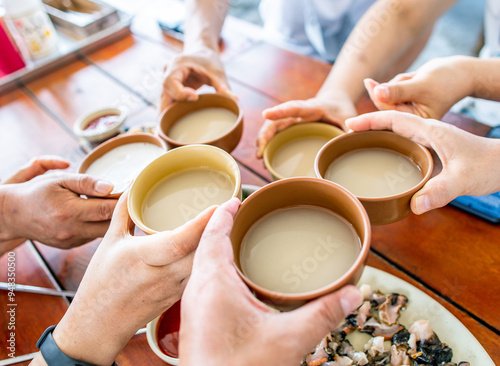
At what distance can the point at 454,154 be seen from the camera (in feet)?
3.12

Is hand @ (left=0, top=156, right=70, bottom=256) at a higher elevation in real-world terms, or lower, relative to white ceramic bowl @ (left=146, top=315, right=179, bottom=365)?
higher

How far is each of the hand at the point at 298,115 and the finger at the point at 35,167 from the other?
2.68ft

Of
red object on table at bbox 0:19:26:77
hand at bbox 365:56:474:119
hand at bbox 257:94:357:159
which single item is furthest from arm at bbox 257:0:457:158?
→ red object on table at bbox 0:19:26:77

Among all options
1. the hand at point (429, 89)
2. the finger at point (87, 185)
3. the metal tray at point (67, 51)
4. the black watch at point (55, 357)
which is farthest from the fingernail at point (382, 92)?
the metal tray at point (67, 51)

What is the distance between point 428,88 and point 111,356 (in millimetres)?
1264

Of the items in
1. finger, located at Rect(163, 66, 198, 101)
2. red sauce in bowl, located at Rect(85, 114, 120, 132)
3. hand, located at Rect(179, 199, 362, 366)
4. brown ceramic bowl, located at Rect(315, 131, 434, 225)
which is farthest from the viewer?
red sauce in bowl, located at Rect(85, 114, 120, 132)

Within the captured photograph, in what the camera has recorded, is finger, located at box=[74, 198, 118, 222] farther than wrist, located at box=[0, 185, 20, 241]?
No

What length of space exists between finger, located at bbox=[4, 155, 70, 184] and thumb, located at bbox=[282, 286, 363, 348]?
47.5 inches

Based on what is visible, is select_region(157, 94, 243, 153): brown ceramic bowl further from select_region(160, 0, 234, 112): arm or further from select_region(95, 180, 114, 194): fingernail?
select_region(95, 180, 114, 194): fingernail

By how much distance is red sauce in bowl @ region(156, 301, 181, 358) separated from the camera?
976 millimetres

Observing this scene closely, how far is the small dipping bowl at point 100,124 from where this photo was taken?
160cm

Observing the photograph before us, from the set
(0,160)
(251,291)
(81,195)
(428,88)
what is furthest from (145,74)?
(251,291)

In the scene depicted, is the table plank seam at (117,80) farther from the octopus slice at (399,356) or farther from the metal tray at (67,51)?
the octopus slice at (399,356)

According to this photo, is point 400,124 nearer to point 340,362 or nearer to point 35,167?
point 340,362
